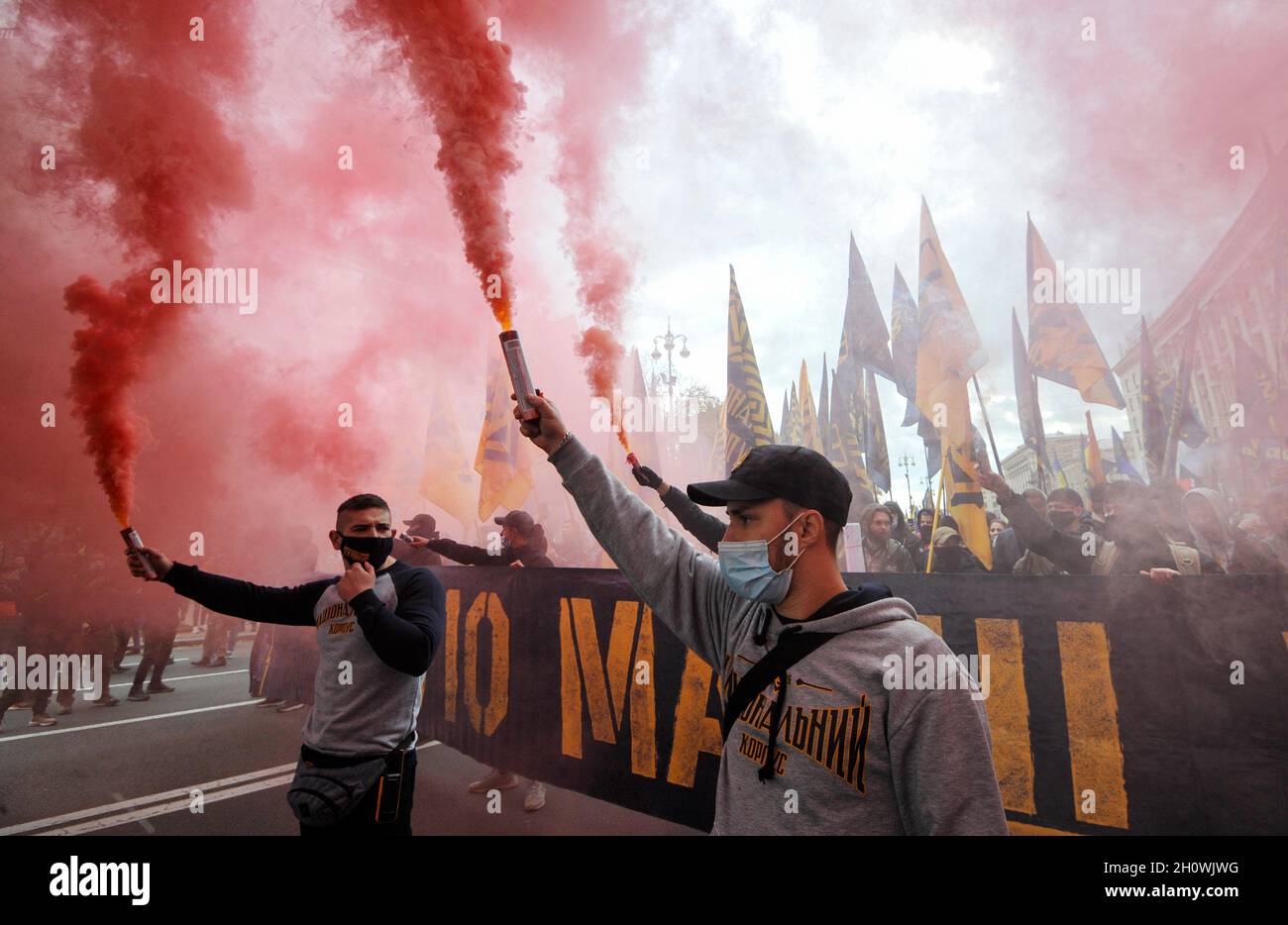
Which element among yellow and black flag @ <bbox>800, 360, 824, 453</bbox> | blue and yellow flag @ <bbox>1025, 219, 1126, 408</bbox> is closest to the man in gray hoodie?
blue and yellow flag @ <bbox>1025, 219, 1126, 408</bbox>

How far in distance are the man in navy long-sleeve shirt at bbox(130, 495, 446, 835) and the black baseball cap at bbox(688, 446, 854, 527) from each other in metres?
1.53

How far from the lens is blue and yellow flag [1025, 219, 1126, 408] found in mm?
8930

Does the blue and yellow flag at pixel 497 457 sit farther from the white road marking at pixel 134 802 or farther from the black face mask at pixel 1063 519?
the black face mask at pixel 1063 519

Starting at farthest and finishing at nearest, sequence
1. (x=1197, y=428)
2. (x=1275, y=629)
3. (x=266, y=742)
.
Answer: (x=1197, y=428) → (x=266, y=742) → (x=1275, y=629)

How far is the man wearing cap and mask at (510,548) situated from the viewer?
19.2ft

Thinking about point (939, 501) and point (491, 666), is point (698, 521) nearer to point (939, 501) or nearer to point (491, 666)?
point (491, 666)

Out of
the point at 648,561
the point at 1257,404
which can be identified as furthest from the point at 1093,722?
the point at 1257,404

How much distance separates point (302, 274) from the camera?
11.0 metres

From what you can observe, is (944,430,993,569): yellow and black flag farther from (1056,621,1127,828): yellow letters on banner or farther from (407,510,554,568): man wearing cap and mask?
(407,510,554,568): man wearing cap and mask

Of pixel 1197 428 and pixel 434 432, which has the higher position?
pixel 434 432

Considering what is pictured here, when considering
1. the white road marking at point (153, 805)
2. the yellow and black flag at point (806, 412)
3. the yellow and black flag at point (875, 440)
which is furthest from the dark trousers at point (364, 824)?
the yellow and black flag at point (806, 412)
